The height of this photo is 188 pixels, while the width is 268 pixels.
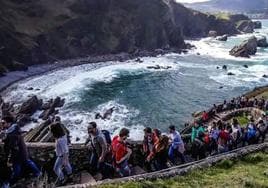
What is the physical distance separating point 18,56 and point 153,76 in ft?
103

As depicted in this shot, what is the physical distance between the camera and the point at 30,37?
113688 mm

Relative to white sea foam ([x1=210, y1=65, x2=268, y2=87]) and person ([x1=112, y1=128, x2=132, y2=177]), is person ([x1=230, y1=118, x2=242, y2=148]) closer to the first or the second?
person ([x1=112, y1=128, x2=132, y2=177])

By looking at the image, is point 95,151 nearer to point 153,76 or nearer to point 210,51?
point 153,76

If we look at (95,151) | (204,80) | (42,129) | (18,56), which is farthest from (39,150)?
(18,56)

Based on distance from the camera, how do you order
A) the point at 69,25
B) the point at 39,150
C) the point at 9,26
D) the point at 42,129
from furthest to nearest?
the point at 69,25, the point at 9,26, the point at 42,129, the point at 39,150

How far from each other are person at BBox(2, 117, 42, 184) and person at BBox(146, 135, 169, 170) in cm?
516

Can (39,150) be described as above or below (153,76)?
above

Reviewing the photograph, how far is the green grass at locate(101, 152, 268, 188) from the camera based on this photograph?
16297 millimetres

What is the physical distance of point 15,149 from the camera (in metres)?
14.7

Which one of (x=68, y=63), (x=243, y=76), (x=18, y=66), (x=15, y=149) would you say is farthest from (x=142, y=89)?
(x=15, y=149)

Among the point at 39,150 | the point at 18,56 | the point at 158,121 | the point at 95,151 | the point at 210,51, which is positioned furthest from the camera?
the point at 210,51

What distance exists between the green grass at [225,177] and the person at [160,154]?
128 centimetres

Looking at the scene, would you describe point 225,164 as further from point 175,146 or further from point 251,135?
point 251,135

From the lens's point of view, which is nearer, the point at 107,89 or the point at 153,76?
the point at 107,89
